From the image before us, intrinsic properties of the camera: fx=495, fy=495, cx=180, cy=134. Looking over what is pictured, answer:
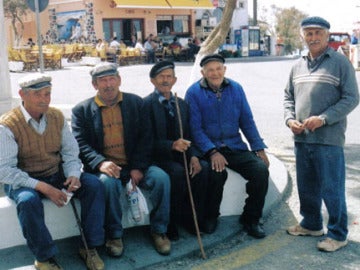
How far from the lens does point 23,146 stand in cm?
371

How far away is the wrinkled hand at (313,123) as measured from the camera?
3902 millimetres

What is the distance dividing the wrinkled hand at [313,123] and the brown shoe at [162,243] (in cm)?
148

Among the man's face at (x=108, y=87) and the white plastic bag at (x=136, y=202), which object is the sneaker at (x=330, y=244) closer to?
the white plastic bag at (x=136, y=202)

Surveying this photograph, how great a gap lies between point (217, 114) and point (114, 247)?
1518 millimetres

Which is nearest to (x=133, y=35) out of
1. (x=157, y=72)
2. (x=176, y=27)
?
(x=176, y=27)

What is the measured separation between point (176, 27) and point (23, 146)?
110 ft

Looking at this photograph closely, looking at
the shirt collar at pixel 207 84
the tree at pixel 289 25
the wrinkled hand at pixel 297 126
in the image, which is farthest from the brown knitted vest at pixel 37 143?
the tree at pixel 289 25

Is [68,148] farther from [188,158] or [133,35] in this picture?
[133,35]

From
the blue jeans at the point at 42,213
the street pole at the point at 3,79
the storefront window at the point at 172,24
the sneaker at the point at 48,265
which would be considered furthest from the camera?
the storefront window at the point at 172,24

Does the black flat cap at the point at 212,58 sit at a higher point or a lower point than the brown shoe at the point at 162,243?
higher

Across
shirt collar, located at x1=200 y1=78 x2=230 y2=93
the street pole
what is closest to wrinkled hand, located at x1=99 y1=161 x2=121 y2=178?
shirt collar, located at x1=200 y1=78 x2=230 y2=93

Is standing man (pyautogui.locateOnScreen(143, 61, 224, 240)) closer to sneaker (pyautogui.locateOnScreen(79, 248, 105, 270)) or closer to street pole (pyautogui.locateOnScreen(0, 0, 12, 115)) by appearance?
sneaker (pyautogui.locateOnScreen(79, 248, 105, 270))

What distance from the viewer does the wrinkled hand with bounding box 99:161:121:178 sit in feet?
13.0

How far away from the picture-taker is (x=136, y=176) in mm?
4129
